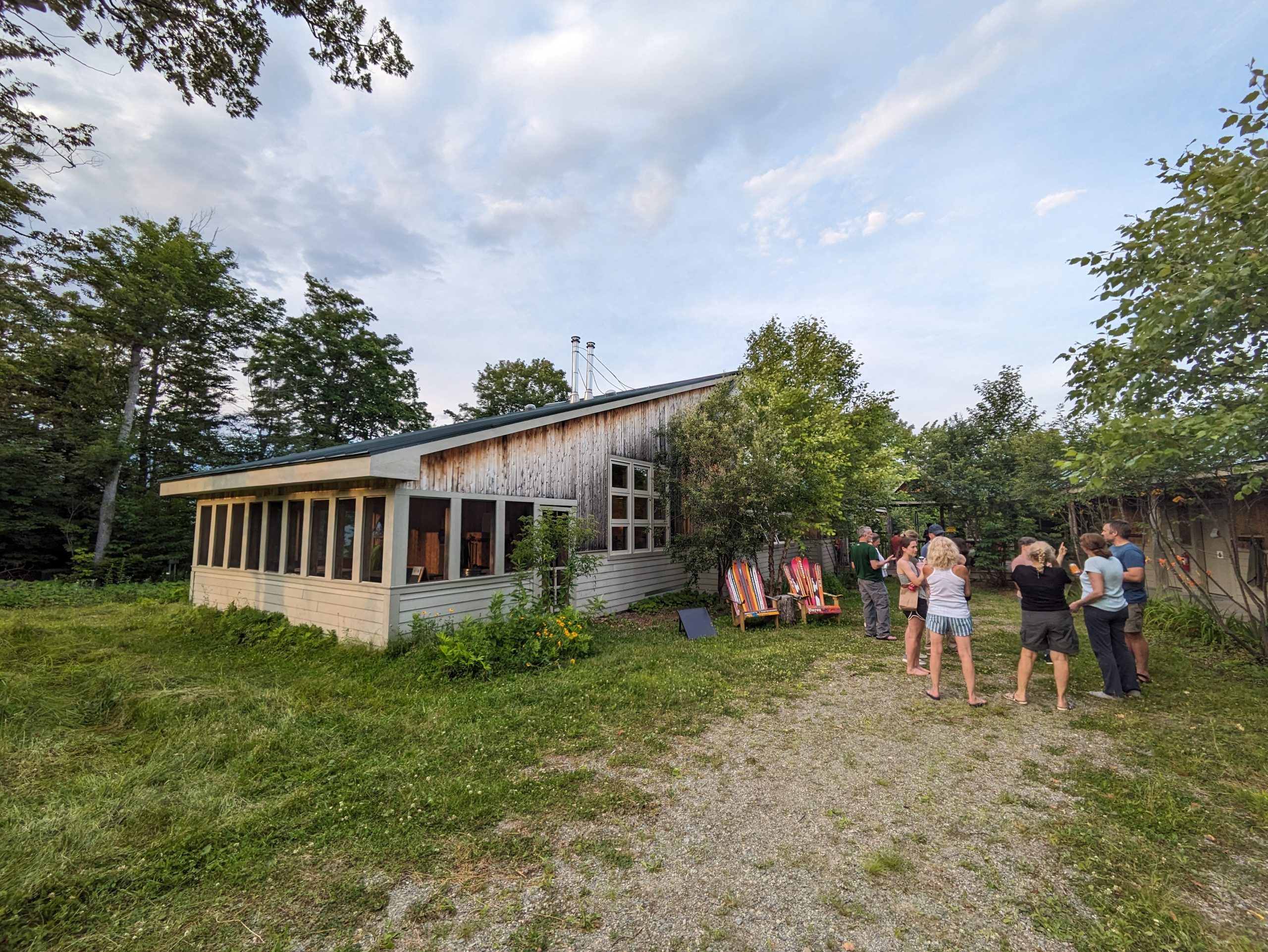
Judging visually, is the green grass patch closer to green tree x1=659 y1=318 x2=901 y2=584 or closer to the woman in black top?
the woman in black top

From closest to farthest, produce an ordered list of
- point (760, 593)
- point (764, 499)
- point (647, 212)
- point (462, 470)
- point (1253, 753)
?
1. point (1253, 753)
2. point (462, 470)
3. point (760, 593)
4. point (764, 499)
5. point (647, 212)

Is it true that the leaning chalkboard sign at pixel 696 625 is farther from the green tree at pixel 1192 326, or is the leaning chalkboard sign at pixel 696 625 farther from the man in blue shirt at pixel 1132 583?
the green tree at pixel 1192 326

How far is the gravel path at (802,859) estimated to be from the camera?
6.57 ft

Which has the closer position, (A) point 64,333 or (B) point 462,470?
(B) point 462,470

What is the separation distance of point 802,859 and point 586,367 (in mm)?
13539

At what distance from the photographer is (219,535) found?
32.7ft

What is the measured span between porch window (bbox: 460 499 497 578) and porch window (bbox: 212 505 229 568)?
6.16 metres

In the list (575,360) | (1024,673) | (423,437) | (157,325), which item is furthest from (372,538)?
(157,325)

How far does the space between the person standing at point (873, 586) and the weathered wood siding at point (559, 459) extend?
4844 mm

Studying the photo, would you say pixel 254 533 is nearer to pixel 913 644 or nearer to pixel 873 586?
pixel 913 644

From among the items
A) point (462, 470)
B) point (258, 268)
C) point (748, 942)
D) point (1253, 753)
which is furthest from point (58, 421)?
point (1253, 753)

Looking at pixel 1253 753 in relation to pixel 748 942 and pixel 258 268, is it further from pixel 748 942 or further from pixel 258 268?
pixel 258 268

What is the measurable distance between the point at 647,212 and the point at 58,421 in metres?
19.2

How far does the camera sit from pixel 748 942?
6.42 ft
